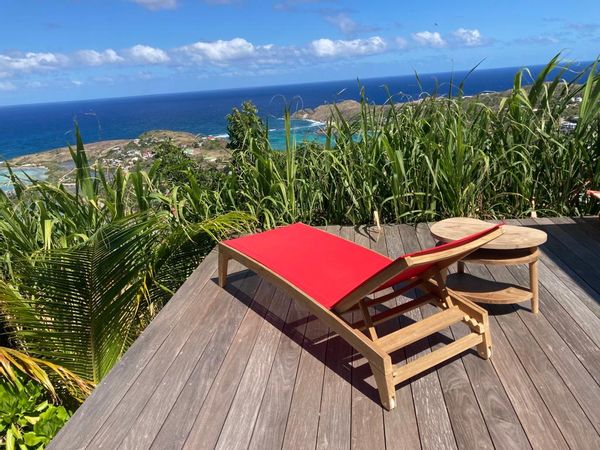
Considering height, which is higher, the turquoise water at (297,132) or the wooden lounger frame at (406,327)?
the turquoise water at (297,132)

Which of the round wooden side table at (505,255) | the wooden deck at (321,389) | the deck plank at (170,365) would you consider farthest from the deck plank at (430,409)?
the deck plank at (170,365)

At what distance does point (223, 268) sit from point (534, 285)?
1737 mm

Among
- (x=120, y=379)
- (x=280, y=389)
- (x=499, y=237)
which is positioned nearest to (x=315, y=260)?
(x=280, y=389)

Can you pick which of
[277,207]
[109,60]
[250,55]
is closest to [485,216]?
[277,207]

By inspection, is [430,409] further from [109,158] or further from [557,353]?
[109,158]

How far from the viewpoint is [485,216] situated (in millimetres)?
3709

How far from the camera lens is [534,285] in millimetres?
2205

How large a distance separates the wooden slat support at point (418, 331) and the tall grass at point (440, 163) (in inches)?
67.9

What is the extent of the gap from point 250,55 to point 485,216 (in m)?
103

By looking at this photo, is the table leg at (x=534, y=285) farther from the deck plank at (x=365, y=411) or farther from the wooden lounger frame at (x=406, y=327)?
the deck plank at (x=365, y=411)

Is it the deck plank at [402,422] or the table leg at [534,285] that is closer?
the deck plank at [402,422]

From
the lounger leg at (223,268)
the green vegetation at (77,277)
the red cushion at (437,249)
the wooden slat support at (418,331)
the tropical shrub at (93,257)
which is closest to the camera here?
the red cushion at (437,249)

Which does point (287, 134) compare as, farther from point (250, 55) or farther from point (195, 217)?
point (250, 55)

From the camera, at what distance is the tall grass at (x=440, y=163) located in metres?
3.56
